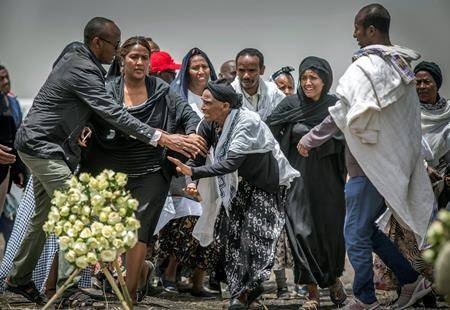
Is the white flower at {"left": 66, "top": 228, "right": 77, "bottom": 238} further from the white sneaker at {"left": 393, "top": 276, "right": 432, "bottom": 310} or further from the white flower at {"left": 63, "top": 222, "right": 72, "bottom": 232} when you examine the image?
the white sneaker at {"left": 393, "top": 276, "right": 432, "bottom": 310}

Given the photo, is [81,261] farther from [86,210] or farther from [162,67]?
[162,67]

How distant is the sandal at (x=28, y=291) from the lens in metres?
7.21

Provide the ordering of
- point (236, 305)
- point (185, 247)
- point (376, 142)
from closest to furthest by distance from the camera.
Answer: point (376, 142) → point (236, 305) → point (185, 247)

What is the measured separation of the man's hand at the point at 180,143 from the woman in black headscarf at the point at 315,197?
1.02 metres

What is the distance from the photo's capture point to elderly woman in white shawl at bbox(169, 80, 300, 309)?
718 cm

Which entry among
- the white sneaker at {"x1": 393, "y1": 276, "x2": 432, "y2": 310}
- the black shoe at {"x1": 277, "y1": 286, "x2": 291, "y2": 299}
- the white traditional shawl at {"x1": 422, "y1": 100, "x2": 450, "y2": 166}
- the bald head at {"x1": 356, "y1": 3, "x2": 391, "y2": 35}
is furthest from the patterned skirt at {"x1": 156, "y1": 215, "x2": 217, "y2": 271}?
the bald head at {"x1": 356, "y1": 3, "x2": 391, "y2": 35}

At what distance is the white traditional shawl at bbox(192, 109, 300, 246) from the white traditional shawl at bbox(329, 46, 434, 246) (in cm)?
71

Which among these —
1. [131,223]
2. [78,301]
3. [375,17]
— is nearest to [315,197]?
[375,17]

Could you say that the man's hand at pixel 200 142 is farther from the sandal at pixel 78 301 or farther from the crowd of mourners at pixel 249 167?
the sandal at pixel 78 301

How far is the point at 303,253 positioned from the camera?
759 centimetres

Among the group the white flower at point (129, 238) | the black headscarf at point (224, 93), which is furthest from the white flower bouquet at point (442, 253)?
the black headscarf at point (224, 93)

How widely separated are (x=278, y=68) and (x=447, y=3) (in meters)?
1.83

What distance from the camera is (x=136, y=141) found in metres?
7.35

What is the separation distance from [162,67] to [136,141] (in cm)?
181
